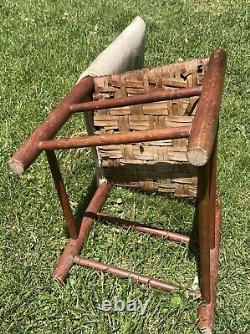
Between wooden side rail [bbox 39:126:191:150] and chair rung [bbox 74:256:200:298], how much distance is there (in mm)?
673

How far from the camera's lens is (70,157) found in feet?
8.99

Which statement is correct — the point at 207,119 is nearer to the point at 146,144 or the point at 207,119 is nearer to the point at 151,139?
the point at 151,139

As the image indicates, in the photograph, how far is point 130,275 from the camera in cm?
198

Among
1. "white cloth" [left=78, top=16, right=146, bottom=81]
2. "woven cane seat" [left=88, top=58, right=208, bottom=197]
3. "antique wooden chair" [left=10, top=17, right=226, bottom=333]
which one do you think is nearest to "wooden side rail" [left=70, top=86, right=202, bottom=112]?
"antique wooden chair" [left=10, top=17, right=226, bottom=333]

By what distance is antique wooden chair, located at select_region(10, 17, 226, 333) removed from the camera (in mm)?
1522

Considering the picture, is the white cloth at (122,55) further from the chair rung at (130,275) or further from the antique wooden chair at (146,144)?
the chair rung at (130,275)

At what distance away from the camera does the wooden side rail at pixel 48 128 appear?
150cm

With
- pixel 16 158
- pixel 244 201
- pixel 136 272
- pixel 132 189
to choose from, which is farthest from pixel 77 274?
pixel 244 201

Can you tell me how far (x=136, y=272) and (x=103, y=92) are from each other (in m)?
0.79

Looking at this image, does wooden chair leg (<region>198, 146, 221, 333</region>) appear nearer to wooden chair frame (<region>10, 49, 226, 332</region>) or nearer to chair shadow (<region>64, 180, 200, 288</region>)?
wooden chair frame (<region>10, 49, 226, 332</region>)

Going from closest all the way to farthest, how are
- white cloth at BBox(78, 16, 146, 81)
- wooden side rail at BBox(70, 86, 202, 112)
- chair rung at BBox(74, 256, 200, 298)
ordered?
1. wooden side rail at BBox(70, 86, 202, 112)
2. chair rung at BBox(74, 256, 200, 298)
3. white cloth at BBox(78, 16, 146, 81)

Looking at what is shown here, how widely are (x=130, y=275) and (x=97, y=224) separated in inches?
15.7

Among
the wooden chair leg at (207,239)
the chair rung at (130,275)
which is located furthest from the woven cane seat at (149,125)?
the chair rung at (130,275)

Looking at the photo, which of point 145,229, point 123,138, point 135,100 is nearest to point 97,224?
point 145,229
